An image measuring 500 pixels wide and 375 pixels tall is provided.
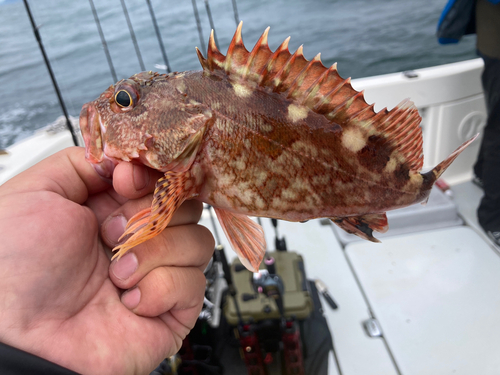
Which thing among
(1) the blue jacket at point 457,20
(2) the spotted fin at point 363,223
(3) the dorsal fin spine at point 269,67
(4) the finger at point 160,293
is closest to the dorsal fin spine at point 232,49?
(3) the dorsal fin spine at point 269,67

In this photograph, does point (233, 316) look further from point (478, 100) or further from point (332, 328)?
point (478, 100)

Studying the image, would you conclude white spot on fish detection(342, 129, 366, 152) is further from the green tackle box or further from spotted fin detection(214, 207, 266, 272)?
the green tackle box

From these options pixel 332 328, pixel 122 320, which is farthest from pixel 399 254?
pixel 122 320

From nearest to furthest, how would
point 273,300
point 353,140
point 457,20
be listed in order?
point 353,140, point 273,300, point 457,20

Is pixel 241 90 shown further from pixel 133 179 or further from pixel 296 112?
pixel 133 179

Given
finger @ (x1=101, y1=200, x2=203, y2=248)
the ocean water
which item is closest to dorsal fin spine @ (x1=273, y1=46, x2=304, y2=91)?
finger @ (x1=101, y1=200, x2=203, y2=248)

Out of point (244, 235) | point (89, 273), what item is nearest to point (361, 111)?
point (244, 235)
